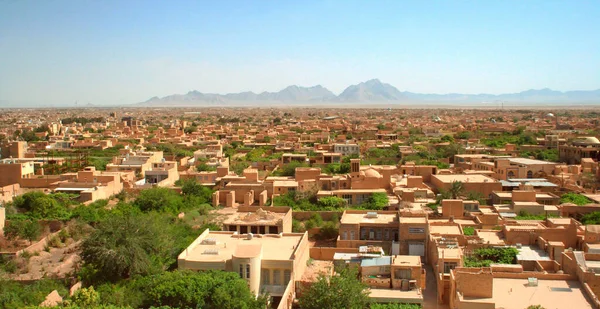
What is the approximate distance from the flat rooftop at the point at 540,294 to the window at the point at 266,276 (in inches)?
244

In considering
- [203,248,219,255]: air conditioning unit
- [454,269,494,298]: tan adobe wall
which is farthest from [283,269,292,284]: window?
[454,269,494,298]: tan adobe wall

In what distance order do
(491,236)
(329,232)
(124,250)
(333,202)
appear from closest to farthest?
(124,250)
(491,236)
(329,232)
(333,202)

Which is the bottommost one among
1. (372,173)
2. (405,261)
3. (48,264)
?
(48,264)

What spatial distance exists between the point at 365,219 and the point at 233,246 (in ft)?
21.9

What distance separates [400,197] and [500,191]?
5.47 metres

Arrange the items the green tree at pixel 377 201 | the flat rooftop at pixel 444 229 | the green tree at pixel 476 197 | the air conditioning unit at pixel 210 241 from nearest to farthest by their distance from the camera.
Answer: the air conditioning unit at pixel 210 241 < the flat rooftop at pixel 444 229 < the green tree at pixel 377 201 < the green tree at pixel 476 197

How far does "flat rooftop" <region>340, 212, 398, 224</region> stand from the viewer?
2267 centimetres

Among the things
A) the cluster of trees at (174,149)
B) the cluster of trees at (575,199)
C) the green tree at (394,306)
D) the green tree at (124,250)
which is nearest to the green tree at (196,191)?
the green tree at (124,250)

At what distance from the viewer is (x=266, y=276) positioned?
1689cm

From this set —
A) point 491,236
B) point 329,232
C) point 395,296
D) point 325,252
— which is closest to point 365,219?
point 329,232

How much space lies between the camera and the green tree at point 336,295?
47.9ft

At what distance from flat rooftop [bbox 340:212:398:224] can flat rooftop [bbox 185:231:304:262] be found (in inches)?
131

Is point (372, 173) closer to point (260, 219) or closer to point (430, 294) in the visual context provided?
point (260, 219)

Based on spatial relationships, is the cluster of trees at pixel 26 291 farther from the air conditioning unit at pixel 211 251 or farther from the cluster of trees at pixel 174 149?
the cluster of trees at pixel 174 149
